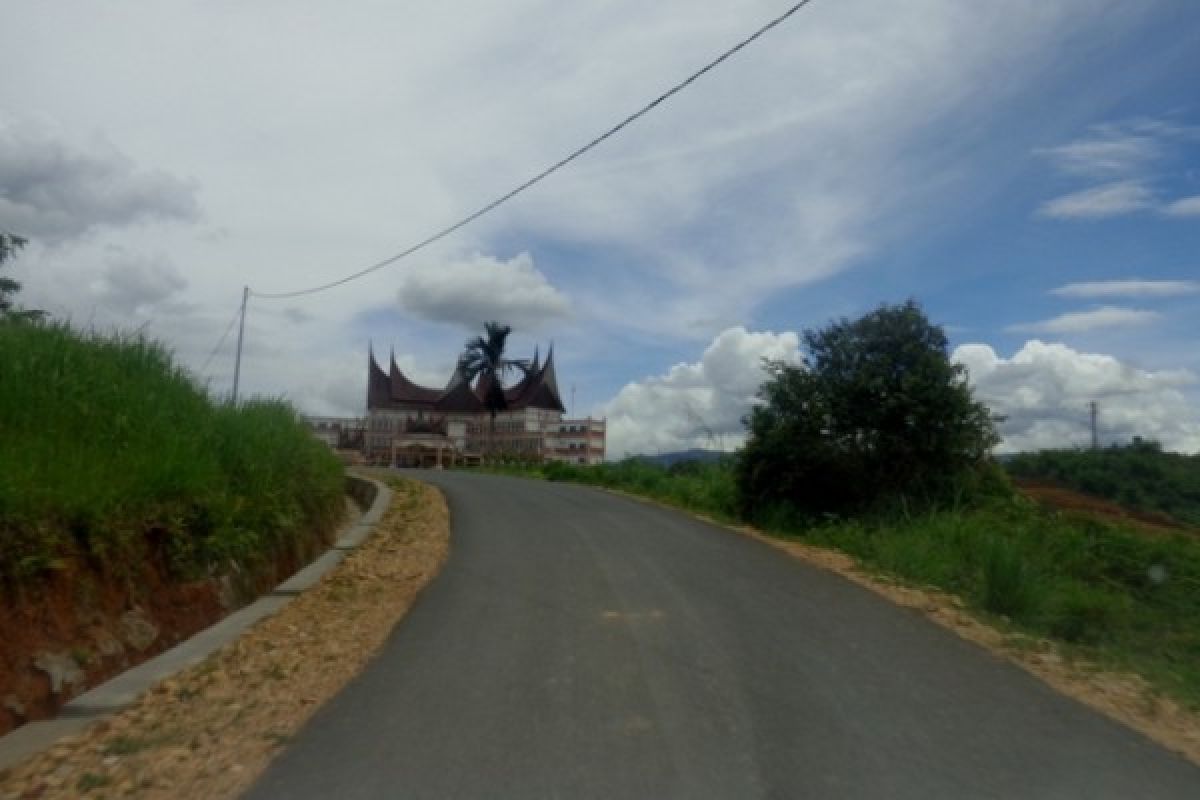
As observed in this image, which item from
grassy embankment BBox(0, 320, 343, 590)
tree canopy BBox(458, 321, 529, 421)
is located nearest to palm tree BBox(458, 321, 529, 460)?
tree canopy BBox(458, 321, 529, 421)

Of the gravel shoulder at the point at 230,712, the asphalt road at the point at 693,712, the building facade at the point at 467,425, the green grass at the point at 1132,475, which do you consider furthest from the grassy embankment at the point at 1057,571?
the building facade at the point at 467,425

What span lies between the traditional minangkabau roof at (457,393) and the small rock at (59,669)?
149ft

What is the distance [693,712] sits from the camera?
20.2 feet

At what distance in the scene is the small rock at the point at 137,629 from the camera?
739cm

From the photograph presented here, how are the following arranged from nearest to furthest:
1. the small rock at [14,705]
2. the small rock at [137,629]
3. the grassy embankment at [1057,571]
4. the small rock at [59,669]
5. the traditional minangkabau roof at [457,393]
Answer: the small rock at [14,705] → the small rock at [59,669] → the small rock at [137,629] → the grassy embankment at [1057,571] → the traditional minangkabau roof at [457,393]

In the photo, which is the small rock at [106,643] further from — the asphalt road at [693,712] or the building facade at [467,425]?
the building facade at [467,425]

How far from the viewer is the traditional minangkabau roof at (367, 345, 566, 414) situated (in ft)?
172

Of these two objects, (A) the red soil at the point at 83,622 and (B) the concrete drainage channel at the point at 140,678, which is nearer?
(B) the concrete drainage channel at the point at 140,678

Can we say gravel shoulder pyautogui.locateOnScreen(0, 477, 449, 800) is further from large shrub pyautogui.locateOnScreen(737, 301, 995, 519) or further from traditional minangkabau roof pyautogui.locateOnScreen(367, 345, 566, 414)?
traditional minangkabau roof pyautogui.locateOnScreen(367, 345, 566, 414)

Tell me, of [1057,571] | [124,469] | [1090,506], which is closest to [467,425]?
[1090,506]

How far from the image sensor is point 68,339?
372 inches

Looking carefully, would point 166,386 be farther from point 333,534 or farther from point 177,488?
point 333,534

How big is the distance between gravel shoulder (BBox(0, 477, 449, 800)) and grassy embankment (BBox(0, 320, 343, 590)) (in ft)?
3.06

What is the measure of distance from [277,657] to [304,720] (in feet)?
5.59
